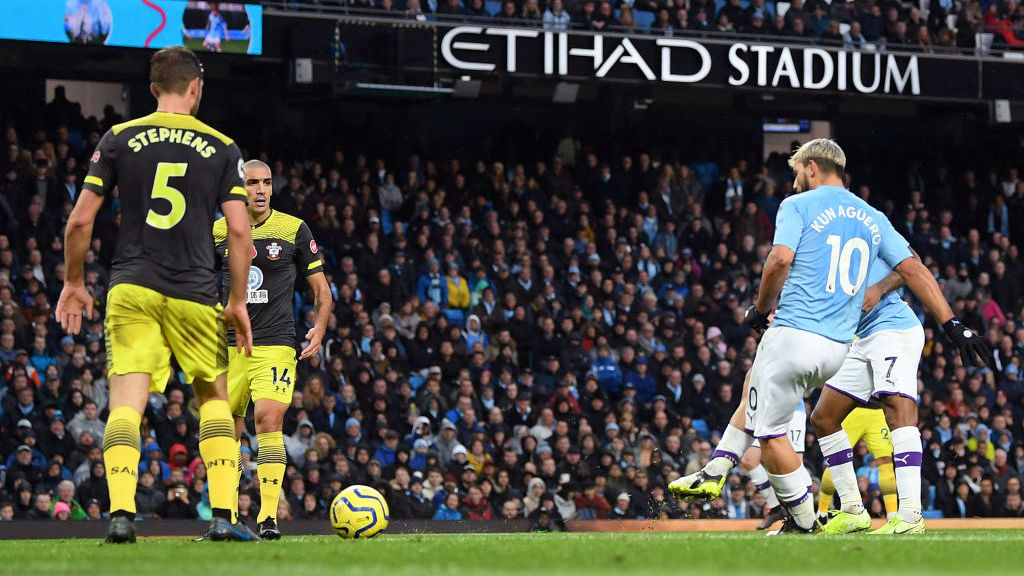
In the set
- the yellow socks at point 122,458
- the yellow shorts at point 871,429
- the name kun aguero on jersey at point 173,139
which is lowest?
the yellow shorts at point 871,429

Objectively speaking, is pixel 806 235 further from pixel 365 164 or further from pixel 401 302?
pixel 365 164

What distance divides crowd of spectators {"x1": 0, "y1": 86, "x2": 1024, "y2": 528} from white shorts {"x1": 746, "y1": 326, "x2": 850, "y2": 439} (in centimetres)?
837

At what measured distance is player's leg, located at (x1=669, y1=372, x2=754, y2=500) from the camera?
9.40 m

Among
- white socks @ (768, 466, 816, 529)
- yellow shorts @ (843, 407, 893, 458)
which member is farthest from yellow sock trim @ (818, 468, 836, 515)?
white socks @ (768, 466, 816, 529)

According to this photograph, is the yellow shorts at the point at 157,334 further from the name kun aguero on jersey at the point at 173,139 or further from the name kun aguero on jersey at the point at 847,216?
the name kun aguero on jersey at the point at 847,216

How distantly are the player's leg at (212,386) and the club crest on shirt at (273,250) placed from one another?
78.1 inches

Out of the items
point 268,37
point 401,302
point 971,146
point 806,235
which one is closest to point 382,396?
point 401,302

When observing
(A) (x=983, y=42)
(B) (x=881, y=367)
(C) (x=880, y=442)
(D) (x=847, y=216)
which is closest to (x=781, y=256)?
(D) (x=847, y=216)

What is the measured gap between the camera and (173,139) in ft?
25.9

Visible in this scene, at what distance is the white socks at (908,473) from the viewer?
1012 cm

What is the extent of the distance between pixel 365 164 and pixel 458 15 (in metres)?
2.86

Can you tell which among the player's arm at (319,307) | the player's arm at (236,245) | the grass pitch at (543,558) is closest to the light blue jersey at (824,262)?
the grass pitch at (543,558)

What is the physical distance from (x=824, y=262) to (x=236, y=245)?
3.44 meters

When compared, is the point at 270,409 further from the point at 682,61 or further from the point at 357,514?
the point at 682,61
